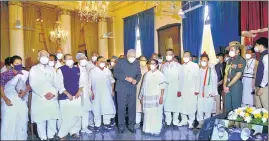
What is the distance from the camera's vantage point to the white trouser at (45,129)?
3686mm

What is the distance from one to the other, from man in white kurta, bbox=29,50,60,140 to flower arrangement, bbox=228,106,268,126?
8.20ft

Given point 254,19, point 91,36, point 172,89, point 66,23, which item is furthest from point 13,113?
point 91,36

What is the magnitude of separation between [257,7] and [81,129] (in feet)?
15.3

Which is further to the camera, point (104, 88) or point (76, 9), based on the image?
point (76, 9)

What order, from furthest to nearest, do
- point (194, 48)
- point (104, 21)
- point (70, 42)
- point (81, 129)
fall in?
1. point (104, 21)
2. point (70, 42)
3. point (194, 48)
4. point (81, 129)

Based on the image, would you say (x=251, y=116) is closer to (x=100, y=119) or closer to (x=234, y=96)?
(x=234, y=96)

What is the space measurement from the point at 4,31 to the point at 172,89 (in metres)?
6.99

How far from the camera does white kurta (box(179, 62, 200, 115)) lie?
449 centimetres

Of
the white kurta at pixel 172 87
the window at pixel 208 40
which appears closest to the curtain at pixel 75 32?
the window at pixel 208 40

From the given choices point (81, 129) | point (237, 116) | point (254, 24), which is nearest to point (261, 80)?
point (237, 116)

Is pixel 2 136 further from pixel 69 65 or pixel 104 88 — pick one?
pixel 104 88

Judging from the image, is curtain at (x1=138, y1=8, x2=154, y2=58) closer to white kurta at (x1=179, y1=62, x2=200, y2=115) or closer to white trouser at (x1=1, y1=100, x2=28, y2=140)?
white kurta at (x1=179, y1=62, x2=200, y2=115)

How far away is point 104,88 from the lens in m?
4.65

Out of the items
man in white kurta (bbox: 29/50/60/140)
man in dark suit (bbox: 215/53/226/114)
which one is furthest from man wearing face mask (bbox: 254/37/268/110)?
man in white kurta (bbox: 29/50/60/140)
